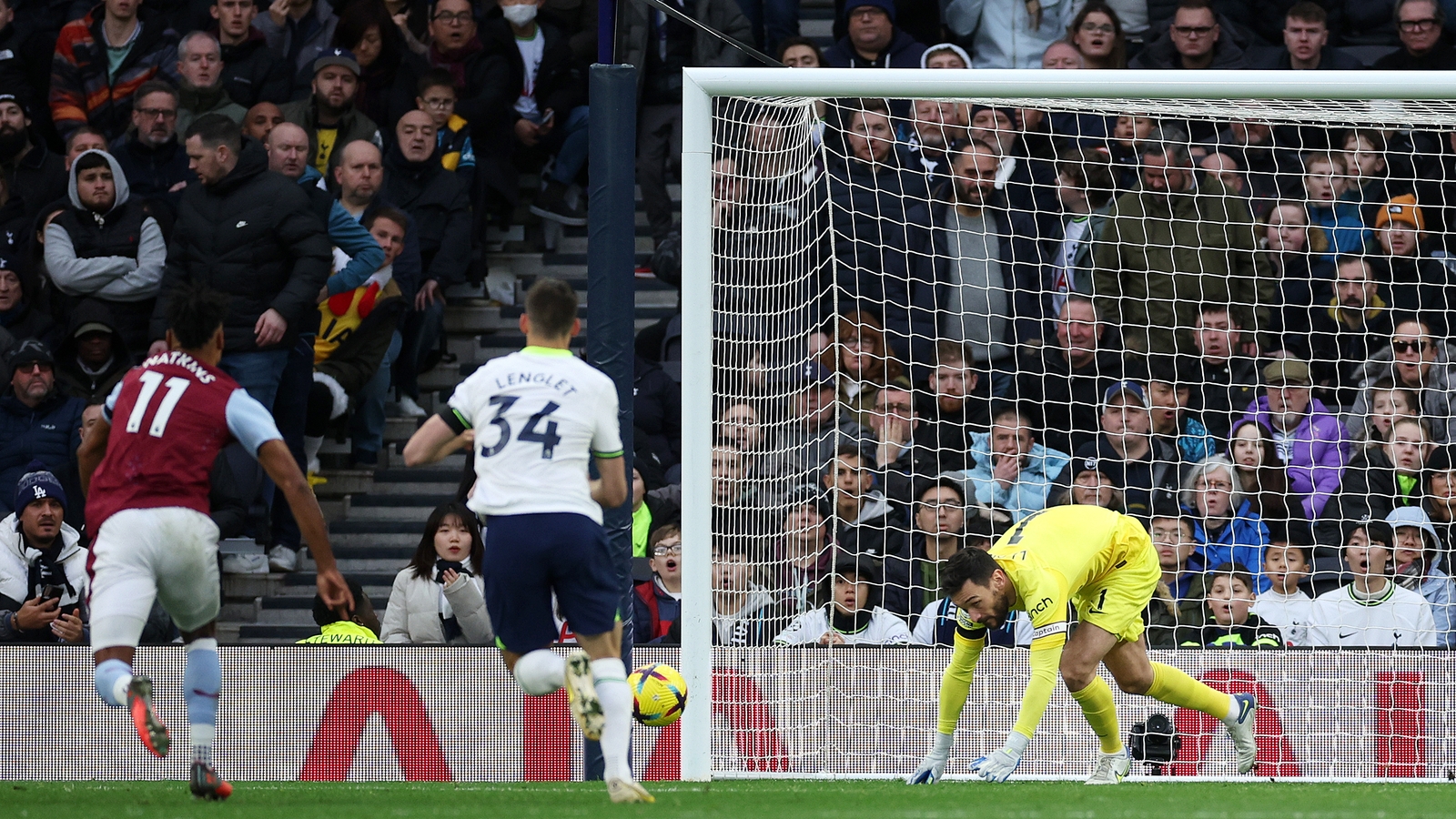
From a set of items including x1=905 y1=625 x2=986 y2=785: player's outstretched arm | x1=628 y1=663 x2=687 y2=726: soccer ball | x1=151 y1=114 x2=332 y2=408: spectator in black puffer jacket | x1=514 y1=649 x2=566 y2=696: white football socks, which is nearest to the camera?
x1=514 y1=649 x2=566 y2=696: white football socks

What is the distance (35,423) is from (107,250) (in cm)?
123

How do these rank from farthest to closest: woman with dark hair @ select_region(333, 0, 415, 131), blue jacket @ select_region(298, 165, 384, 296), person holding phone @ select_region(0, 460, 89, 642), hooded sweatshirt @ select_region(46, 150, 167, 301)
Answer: woman with dark hair @ select_region(333, 0, 415, 131) < hooded sweatshirt @ select_region(46, 150, 167, 301) < blue jacket @ select_region(298, 165, 384, 296) < person holding phone @ select_region(0, 460, 89, 642)

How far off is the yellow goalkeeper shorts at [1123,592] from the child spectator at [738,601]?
68.4 inches

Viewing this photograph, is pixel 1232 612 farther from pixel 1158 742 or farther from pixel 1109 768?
pixel 1109 768

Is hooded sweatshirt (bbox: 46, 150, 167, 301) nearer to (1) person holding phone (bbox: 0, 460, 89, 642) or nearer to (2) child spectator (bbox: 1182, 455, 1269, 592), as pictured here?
(1) person holding phone (bbox: 0, 460, 89, 642)

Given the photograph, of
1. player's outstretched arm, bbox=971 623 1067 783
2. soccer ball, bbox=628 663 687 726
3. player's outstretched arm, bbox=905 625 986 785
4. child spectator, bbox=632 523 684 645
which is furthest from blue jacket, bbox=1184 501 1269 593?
soccer ball, bbox=628 663 687 726

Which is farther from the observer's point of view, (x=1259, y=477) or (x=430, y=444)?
(x=1259, y=477)

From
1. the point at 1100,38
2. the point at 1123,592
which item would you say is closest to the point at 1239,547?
the point at 1123,592

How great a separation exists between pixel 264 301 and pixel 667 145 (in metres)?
3.12

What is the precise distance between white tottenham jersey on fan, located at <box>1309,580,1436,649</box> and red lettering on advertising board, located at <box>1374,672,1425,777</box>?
0.64 metres

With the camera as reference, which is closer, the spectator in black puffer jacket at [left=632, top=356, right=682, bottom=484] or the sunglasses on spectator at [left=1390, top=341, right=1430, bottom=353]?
the sunglasses on spectator at [left=1390, top=341, right=1430, bottom=353]

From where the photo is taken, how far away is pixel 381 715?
29.2 feet

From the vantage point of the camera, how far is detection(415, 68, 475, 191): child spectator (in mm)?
11898

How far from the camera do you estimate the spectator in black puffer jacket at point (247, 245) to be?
10609mm
